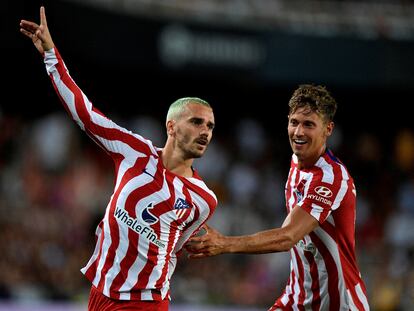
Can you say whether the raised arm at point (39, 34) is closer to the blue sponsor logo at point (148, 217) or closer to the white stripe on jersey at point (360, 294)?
the blue sponsor logo at point (148, 217)

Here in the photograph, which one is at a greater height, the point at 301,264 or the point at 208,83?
the point at 208,83

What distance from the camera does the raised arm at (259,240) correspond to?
5723 millimetres

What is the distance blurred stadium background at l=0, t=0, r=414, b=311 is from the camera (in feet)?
40.7

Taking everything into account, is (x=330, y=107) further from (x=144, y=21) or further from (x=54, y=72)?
(x=144, y=21)

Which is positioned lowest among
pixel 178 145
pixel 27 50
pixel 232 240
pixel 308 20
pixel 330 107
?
pixel 232 240

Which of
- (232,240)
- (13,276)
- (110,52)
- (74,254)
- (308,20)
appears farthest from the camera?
(308,20)

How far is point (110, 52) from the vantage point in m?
15.0

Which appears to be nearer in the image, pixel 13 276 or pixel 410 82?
pixel 13 276

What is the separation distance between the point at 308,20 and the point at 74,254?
638cm

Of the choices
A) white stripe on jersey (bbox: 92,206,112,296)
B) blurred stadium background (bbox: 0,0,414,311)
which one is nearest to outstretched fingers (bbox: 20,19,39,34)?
white stripe on jersey (bbox: 92,206,112,296)

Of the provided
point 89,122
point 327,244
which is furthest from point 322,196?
point 89,122

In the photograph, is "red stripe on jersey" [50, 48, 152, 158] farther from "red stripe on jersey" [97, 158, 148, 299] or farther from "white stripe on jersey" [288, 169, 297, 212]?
"white stripe on jersey" [288, 169, 297, 212]

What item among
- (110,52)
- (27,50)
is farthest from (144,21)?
(27,50)

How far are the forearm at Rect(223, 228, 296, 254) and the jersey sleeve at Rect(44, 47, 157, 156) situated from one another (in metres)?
0.87
